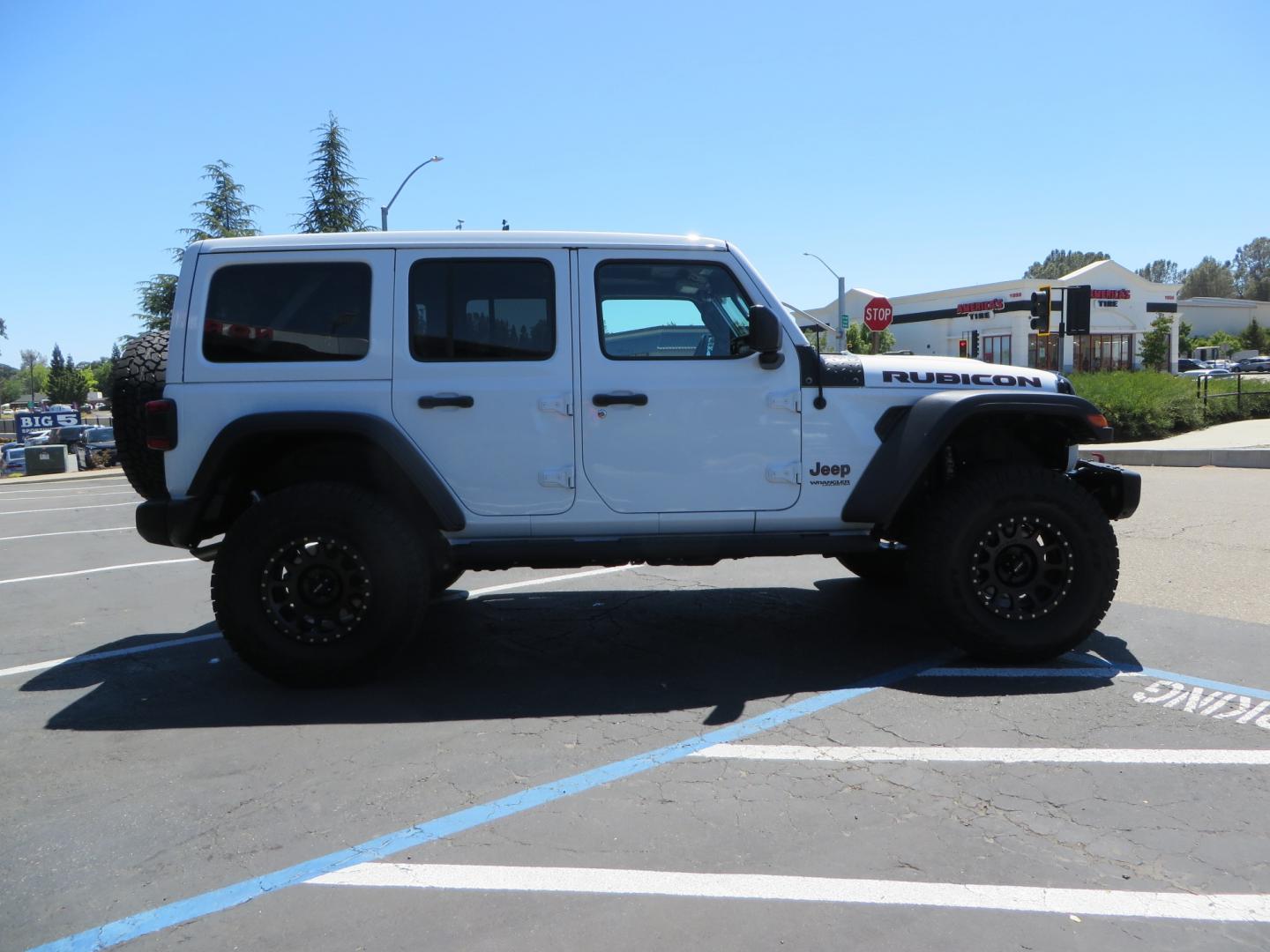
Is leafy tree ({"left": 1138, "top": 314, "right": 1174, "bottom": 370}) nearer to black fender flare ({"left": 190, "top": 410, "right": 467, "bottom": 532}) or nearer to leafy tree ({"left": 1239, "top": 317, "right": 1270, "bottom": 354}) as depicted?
leafy tree ({"left": 1239, "top": 317, "right": 1270, "bottom": 354})

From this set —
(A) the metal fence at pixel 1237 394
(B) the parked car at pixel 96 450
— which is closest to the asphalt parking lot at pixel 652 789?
(A) the metal fence at pixel 1237 394

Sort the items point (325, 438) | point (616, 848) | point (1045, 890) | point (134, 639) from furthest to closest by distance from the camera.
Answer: point (134, 639), point (325, 438), point (616, 848), point (1045, 890)

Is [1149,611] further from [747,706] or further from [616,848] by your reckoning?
[616,848]

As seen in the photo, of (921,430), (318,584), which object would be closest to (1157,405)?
(921,430)

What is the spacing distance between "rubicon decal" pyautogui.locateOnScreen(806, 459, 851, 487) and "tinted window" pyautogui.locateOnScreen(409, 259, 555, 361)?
1453mm

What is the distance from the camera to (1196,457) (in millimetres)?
15508

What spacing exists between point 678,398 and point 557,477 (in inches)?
28.2

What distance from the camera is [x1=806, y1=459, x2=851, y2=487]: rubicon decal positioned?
4746 mm

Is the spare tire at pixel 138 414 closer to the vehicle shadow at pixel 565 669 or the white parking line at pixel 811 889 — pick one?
the vehicle shadow at pixel 565 669

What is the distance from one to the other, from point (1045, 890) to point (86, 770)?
343 cm

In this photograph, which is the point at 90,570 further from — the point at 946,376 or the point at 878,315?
the point at 878,315

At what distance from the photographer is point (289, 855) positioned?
292 centimetres

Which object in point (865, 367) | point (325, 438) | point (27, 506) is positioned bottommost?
point (27, 506)

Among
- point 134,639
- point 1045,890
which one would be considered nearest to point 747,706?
point 1045,890
